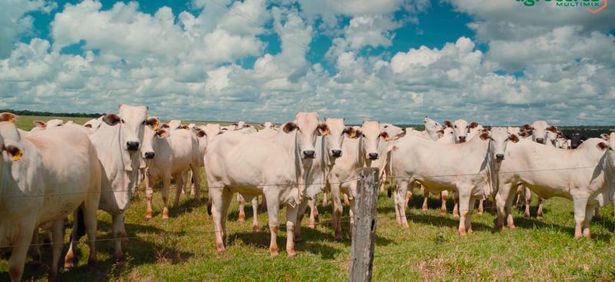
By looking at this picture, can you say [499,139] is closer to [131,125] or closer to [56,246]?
[131,125]

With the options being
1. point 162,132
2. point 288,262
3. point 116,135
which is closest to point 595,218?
point 288,262

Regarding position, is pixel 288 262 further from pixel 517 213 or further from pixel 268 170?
pixel 517 213

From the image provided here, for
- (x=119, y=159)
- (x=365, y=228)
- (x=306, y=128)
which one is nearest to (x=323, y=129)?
(x=306, y=128)

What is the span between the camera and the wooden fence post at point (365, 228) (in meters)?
5.16

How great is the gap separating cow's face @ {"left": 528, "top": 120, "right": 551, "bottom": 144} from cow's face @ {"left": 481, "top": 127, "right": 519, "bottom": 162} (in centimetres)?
635

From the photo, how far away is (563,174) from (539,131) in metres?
7.54

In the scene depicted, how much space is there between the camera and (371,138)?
11211 millimetres

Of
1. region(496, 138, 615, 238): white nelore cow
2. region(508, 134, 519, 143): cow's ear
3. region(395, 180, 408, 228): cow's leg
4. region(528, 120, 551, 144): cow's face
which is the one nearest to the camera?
region(496, 138, 615, 238): white nelore cow

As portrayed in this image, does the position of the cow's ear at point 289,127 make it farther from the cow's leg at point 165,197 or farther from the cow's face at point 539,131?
the cow's face at point 539,131

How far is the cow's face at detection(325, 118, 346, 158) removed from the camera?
959cm

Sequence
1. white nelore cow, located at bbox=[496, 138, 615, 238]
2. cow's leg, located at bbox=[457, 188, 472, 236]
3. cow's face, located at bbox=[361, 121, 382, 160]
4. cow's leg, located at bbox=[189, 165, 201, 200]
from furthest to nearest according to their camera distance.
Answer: cow's leg, located at bbox=[189, 165, 201, 200] < cow's leg, located at bbox=[457, 188, 472, 236] < cow's face, located at bbox=[361, 121, 382, 160] < white nelore cow, located at bbox=[496, 138, 615, 238]

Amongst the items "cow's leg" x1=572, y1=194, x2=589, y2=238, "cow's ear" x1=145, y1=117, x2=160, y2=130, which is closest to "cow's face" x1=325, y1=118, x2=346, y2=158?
"cow's ear" x1=145, y1=117, x2=160, y2=130

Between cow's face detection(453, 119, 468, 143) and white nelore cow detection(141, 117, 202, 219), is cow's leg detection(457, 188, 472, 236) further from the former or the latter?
white nelore cow detection(141, 117, 202, 219)

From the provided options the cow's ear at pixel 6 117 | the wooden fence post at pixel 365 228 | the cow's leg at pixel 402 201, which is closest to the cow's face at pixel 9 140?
the cow's ear at pixel 6 117
